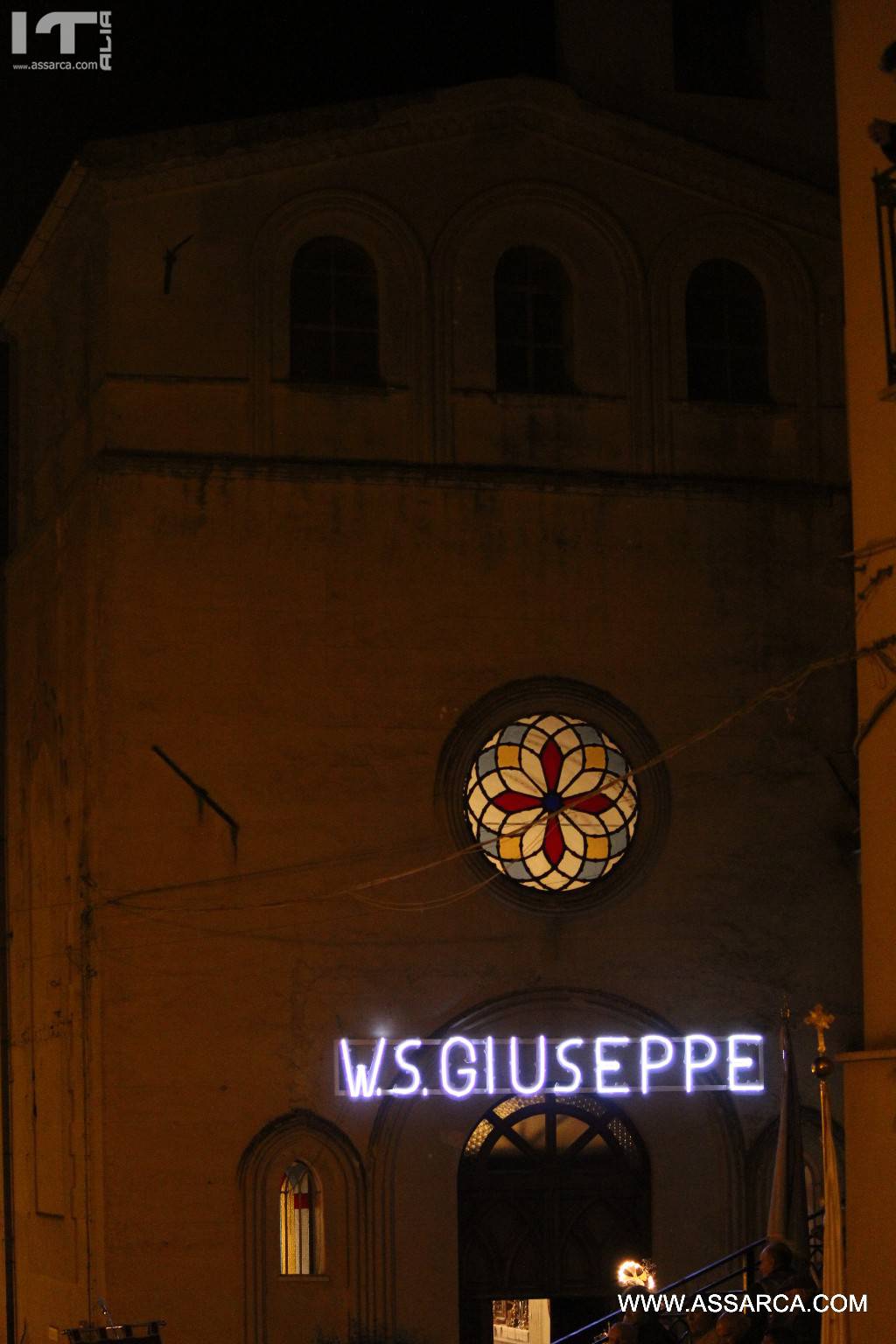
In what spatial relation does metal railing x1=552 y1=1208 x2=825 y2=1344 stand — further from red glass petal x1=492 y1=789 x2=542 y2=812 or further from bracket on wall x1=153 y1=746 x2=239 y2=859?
bracket on wall x1=153 y1=746 x2=239 y2=859

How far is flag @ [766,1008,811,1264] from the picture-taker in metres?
16.9

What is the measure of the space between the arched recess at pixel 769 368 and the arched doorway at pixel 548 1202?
684 centimetres

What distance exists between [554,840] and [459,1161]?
3319 millimetres

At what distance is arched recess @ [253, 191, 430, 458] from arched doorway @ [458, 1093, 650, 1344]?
270 inches

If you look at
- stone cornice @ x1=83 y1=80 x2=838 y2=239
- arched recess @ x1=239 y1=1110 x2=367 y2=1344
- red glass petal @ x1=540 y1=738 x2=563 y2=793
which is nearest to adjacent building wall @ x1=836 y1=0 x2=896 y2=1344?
arched recess @ x1=239 y1=1110 x2=367 y2=1344

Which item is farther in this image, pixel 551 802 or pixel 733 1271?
pixel 551 802

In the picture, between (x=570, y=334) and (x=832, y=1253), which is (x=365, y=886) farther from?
(x=832, y=1253)

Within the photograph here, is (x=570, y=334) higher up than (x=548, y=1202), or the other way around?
(x=570, y=334)

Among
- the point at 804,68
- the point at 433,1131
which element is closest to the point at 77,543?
the point at 433,1131

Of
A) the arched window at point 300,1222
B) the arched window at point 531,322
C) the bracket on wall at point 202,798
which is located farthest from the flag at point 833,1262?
the arched window at point 531,322

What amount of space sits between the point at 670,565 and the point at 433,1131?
6.23 meters

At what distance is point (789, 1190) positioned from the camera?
1728 centimetres

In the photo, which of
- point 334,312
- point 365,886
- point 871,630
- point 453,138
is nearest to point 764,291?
point 453,138

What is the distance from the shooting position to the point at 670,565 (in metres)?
22.9
